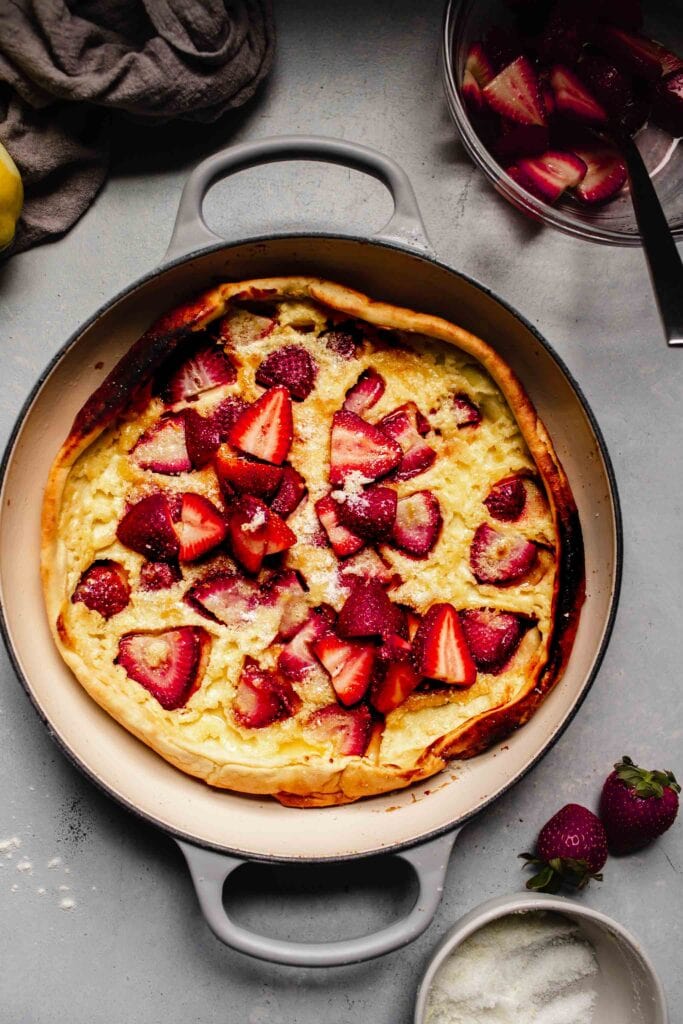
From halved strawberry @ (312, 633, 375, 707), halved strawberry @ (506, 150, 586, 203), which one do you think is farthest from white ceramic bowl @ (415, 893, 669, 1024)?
halved strawberry @ (506, 150, 586, 203)

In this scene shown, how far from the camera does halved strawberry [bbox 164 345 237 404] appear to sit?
2.24m

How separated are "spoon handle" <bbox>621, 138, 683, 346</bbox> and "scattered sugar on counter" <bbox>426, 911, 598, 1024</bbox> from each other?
1.53 meters

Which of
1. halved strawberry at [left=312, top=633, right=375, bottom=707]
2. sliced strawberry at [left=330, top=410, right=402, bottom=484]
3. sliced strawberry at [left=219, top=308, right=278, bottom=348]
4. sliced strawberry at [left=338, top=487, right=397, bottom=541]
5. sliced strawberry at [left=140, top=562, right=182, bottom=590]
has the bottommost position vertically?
halved strawberry at [left=312, top=633, right=375, bottom=707]

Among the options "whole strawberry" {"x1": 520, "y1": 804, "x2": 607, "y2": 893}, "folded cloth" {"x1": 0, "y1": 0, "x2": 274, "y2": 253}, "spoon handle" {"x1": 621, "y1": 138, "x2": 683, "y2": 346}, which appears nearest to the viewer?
"spoon handle" {"x1": 621, "y1": 138, "x2": 683, "y2": 346}

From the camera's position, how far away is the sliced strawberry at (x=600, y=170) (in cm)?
238

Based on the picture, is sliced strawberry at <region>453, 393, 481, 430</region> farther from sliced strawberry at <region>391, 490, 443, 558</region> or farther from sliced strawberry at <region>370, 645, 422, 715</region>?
sliced strawberry at <region>370, 645, 422, 715</region>

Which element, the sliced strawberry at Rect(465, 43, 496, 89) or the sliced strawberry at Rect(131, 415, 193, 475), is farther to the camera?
the sliced strawberry at Rect(465, 43, 496, 89)

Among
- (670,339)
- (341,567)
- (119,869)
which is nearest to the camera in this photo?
(670,339)

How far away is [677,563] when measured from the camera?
246 centimetres

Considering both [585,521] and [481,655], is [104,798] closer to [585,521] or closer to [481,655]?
[481,655]

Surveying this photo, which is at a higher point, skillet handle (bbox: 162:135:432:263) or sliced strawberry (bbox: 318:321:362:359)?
skillet handle (bbox: 162:135:432:263)

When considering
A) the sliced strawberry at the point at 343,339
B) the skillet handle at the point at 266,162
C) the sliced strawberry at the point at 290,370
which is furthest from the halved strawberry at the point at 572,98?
the sliced strawberry at the point at 290,370

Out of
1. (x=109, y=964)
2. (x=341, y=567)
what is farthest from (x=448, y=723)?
(x=109, y=964)

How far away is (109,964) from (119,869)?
26 centimetres
